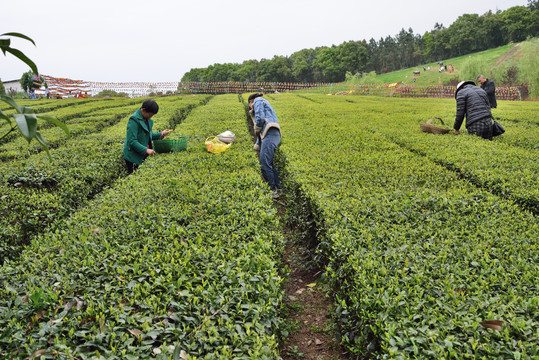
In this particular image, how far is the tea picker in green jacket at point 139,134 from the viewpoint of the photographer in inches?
242

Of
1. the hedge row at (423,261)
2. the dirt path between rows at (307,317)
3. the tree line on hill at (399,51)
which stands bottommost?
the dirt path between rows at (307,317)

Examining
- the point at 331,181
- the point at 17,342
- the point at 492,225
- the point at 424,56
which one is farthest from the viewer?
the point at 424,56

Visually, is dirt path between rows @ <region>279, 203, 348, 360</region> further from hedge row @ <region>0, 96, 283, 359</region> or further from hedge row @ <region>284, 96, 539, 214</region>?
hedge row @ <region>284, 96, 539, 214</region>

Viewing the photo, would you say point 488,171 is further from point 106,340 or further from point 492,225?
point 106,340

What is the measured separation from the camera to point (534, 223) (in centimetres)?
333

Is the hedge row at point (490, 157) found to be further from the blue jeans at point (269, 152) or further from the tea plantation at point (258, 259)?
the blue jeans at point (269, 152)

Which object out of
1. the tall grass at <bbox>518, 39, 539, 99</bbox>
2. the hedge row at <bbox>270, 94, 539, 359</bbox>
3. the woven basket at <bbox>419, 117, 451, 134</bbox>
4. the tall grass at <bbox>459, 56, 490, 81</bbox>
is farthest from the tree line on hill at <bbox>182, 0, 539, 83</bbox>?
the hedge row at <bbox>270, 94, 539, 359</bbox>

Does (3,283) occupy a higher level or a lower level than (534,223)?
higher

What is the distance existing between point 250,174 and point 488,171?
3.66 m

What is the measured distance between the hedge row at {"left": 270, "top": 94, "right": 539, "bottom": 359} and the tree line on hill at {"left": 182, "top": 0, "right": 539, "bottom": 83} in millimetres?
76925


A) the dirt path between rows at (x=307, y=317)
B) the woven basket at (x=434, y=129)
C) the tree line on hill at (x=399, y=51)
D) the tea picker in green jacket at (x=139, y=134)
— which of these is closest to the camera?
the dirt path between rows at (x=307, y=317)

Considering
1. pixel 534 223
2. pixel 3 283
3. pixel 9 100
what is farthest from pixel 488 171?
pixel 3 283

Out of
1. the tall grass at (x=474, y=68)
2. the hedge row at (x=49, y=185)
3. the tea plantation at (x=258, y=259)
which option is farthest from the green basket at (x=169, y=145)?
the tall grass at (x=474, y=68)

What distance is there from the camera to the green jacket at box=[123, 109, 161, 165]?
6.21m
